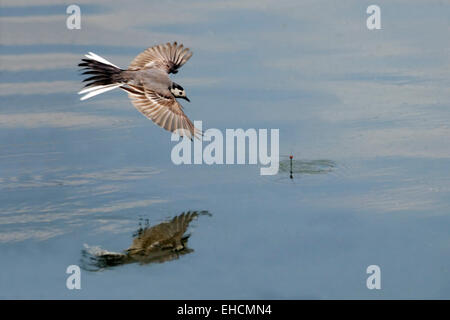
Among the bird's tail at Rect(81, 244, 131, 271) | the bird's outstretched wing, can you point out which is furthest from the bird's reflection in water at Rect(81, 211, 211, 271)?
the bird's outstretched wing

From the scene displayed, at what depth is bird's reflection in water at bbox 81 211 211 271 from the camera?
8.30 m

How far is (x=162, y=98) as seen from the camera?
10.3m

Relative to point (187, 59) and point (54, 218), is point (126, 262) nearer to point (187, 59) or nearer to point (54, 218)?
point (54, 218)

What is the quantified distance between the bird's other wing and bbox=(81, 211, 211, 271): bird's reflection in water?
1.41 meters

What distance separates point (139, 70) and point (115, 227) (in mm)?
3089

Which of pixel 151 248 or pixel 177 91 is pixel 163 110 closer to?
pixel 177 91

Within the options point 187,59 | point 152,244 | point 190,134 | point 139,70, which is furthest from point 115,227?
point 187,59

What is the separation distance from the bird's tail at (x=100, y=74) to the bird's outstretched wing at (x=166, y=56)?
59.6 inches

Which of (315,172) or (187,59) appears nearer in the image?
(315,172)

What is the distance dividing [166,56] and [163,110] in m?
2.17

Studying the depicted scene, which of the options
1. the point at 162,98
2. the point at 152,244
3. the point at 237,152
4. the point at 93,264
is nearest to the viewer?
the point at 93,264

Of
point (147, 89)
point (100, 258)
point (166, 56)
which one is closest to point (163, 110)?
point (147, 89)

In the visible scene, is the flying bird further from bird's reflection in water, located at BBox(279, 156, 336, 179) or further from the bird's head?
bird's reflection in water, located at BBox(279, 156, 336, 179)

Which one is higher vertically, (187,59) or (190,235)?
(187,59)
